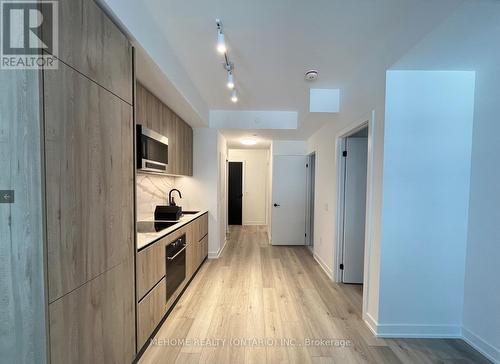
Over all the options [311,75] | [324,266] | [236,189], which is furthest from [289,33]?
[236,189]

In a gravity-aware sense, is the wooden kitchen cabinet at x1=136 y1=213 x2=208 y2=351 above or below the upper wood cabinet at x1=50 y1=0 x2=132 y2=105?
below

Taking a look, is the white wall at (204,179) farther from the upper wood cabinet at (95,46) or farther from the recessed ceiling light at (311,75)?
the upper wood cabinet at (95,46)

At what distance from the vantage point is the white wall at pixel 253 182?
6.80m

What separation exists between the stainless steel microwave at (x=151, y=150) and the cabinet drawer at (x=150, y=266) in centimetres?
76

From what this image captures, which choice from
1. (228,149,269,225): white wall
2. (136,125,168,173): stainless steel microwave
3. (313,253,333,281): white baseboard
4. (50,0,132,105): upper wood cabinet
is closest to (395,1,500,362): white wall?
(313,253,333,281): white baseboard

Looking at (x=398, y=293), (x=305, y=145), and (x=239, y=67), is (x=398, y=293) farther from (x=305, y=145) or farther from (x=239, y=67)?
(x=305, y=145)

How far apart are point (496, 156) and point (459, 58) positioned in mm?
822

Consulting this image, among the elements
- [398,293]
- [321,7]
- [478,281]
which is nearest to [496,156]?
[478,281]

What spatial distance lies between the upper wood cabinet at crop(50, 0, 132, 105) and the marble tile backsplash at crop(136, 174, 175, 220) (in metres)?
1.47

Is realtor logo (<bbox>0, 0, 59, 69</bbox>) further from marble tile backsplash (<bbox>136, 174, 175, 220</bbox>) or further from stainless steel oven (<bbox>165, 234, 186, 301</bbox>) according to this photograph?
marble tile backsplash (<bbox>136, 174, 175, 220</bbox>)

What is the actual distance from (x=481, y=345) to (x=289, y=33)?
2.99 meters

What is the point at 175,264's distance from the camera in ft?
7.39

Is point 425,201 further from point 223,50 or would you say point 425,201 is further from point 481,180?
point 223,50

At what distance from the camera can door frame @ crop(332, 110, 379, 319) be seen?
2.01 m
